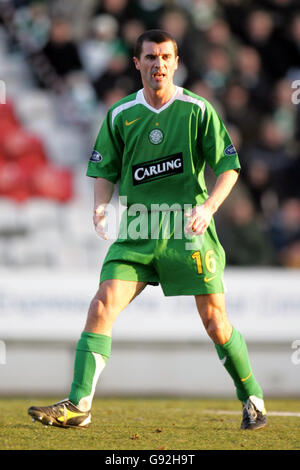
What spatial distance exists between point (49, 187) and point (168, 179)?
5077mm

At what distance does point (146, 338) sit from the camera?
811 centimetres

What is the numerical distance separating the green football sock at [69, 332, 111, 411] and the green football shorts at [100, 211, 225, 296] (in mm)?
324

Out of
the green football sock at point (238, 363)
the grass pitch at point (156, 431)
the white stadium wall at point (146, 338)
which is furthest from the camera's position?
the white stadium wall at point (146, 338)

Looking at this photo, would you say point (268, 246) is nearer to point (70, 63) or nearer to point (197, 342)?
point (197, 342)

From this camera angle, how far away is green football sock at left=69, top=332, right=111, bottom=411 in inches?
183

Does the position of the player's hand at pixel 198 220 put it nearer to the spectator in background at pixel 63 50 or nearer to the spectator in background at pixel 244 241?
the spectator in background at pixel 244 241

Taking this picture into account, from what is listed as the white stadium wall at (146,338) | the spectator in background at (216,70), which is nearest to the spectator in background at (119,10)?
the spectator in background at (216,70)

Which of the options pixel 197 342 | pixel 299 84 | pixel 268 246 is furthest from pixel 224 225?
pixel 299 84

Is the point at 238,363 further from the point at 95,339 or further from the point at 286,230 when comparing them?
the point at 286,230

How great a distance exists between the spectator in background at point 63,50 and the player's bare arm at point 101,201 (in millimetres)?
5901

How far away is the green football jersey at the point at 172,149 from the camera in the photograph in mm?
4734

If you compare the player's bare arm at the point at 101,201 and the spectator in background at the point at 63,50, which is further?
the spectator in background at the point at 63,50

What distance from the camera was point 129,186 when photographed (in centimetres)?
480

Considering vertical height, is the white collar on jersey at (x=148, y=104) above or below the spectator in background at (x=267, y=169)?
below
